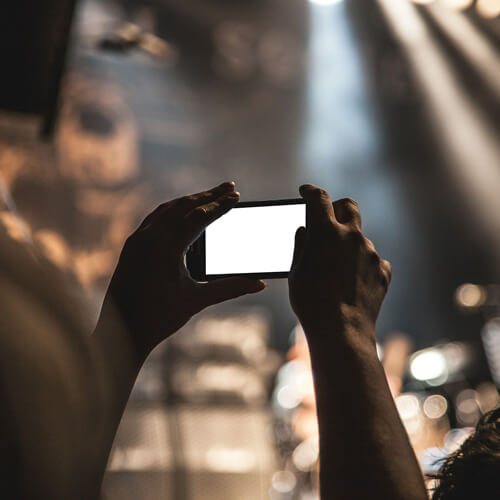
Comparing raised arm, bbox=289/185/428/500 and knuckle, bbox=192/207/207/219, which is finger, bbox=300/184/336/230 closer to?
raised arm, bbox=289/185/428/500

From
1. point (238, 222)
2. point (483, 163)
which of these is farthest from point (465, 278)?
point (238, 222)

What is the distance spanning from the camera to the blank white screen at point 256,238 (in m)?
0.81

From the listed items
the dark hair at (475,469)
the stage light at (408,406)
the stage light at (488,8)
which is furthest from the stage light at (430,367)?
the dark hair at (475,469)

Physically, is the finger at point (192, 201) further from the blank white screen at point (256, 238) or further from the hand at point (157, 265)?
the blank white screen at point (256, 238)

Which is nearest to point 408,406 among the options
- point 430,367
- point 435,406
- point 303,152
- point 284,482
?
point 435,406

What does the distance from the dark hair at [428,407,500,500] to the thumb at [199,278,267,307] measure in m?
0.28

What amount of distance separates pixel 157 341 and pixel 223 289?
10 cm

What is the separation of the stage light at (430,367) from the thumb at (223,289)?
16.4 ft

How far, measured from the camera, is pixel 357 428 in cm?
44

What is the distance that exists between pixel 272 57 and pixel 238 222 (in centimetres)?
535

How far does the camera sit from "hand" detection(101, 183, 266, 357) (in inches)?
25.7

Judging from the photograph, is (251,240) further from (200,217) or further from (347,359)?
(347,359)

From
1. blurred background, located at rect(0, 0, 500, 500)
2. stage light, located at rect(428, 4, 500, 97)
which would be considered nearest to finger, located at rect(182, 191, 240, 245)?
blurred background, located at rect(0, 0, 500, 500)

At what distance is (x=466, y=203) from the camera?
Answer: 5512mm
